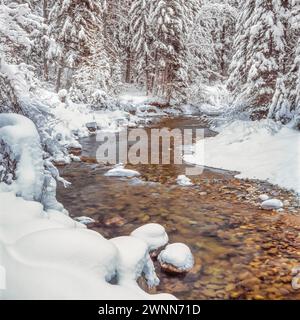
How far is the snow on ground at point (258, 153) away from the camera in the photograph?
921cm

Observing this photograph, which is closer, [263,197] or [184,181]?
[263,197]

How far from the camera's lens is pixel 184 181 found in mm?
9398

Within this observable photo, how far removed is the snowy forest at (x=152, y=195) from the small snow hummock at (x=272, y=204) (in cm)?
3

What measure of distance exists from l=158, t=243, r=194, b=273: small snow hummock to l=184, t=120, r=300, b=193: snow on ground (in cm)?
415

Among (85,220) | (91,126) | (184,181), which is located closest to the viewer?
(85,220)

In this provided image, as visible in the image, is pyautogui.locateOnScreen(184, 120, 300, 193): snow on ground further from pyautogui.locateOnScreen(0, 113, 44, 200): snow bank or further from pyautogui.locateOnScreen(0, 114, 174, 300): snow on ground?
pyautogui.locateOnScreen(0, 113, 44, 200): snow bank

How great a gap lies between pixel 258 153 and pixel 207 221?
474 centimetres

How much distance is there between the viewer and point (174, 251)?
5.26 m

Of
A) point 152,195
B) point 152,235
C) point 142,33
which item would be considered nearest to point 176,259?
point 152,235

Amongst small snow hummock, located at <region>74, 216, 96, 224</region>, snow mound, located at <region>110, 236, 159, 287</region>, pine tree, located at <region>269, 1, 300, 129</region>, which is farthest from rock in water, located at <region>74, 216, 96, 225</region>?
pine tree, located at <region>269, 1, 300, 129</region>

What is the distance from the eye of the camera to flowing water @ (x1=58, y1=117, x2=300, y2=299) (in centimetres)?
488

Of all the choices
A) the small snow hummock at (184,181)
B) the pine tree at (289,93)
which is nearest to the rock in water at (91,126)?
the pine tree at (289,93)

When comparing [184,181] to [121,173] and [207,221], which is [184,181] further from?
[207,221]

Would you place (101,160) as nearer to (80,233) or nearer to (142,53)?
(80,233)
